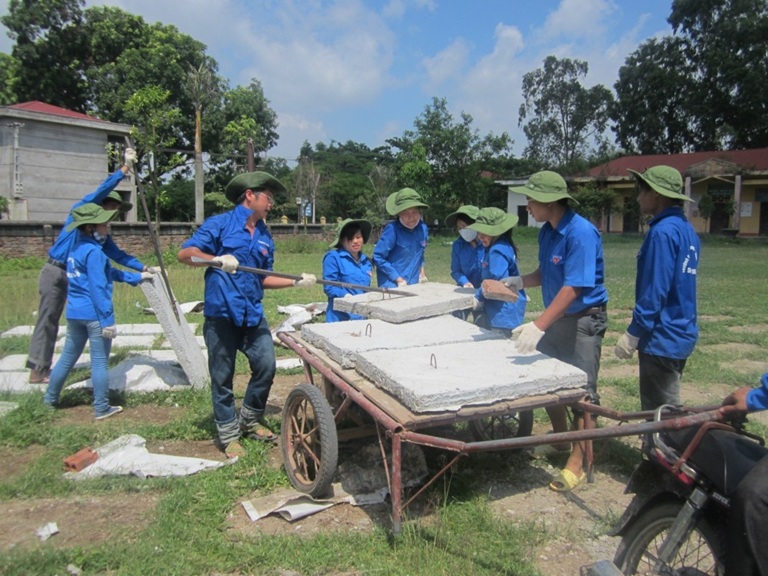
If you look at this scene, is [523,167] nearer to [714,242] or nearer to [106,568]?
[714,242]

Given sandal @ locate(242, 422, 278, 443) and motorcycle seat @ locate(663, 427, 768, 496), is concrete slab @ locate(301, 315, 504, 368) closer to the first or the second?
sandal @ locate(242, 422, 278, 443)

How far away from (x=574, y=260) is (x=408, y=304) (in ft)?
4.29

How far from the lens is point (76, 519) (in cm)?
→ 329

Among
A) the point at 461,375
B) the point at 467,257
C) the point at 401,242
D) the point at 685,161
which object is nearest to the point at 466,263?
the point at 467,257

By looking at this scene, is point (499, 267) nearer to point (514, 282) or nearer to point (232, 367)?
point (514, 282)

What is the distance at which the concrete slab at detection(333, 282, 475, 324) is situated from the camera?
4.29 metres

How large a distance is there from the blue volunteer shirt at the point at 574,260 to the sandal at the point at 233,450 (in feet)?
7.51

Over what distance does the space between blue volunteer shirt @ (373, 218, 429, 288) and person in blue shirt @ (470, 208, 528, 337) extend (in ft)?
3.37

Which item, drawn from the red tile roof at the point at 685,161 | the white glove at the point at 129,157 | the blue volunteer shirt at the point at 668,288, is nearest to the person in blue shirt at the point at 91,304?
the white glove at the point at 129,157

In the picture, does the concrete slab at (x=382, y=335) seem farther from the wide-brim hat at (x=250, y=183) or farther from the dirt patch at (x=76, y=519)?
the dirt patch at (x=76, y=519)

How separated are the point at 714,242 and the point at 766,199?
197 inches

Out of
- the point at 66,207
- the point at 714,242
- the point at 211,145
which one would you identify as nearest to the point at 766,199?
the point at 714,242

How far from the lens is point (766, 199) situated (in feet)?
100

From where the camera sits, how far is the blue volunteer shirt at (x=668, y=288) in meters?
3.27
